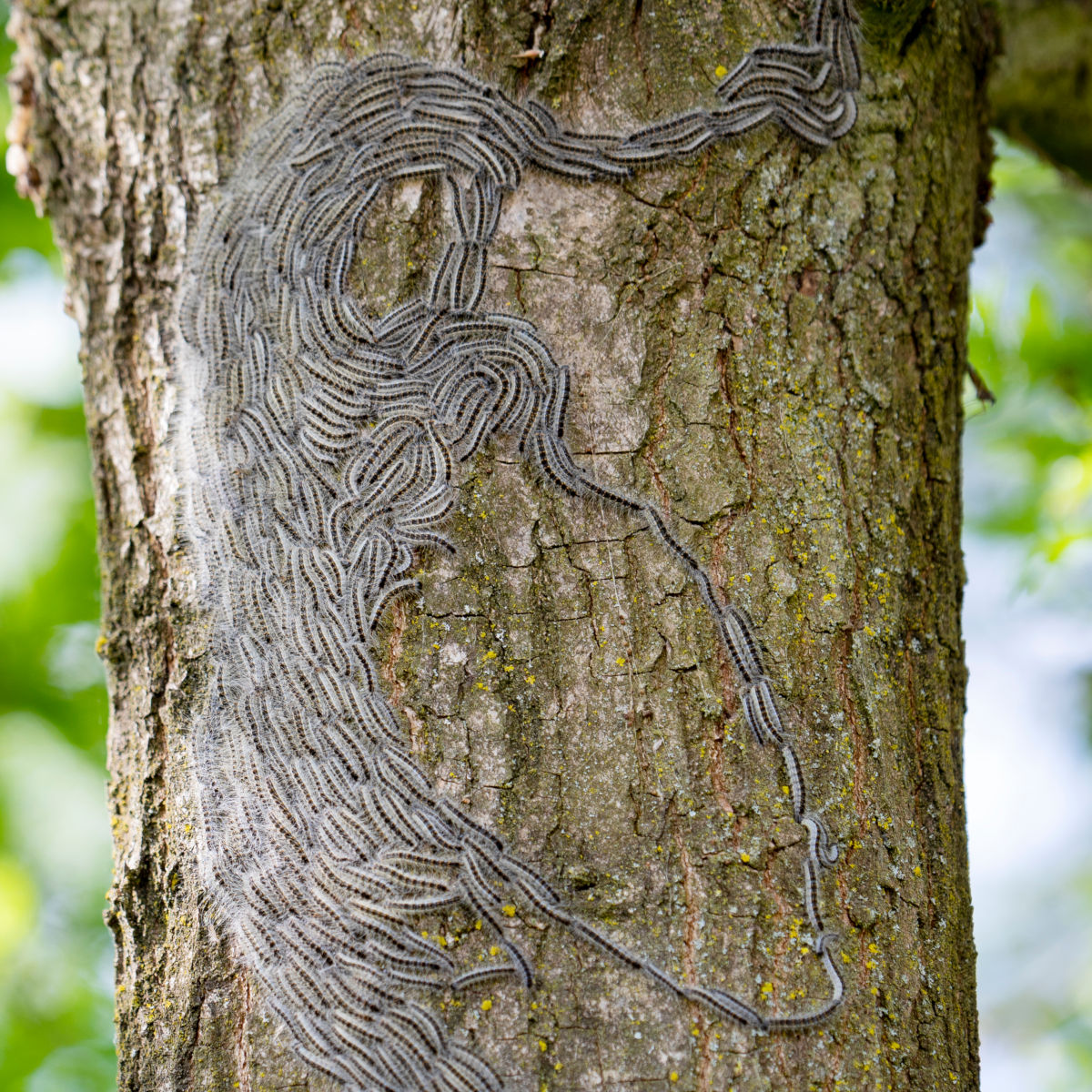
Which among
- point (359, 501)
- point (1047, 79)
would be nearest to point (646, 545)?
point (359, 501)

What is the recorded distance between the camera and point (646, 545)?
87.1 inches

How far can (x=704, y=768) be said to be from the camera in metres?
2.09

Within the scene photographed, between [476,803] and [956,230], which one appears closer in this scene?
[476,803]

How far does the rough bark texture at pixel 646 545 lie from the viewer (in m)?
2.02

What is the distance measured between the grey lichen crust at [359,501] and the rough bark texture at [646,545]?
0.17 ft

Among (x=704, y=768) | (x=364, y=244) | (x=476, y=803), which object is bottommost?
(x=476, y=803)

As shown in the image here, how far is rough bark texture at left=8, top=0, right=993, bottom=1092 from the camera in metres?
2.02

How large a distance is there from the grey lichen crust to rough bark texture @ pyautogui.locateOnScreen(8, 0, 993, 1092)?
0.17ft

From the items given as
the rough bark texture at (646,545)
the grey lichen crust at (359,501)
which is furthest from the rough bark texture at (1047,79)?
the grey lichen crust at (359,501)

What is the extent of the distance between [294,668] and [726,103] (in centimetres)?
173

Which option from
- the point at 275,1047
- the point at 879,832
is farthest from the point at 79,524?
the point at 879,832

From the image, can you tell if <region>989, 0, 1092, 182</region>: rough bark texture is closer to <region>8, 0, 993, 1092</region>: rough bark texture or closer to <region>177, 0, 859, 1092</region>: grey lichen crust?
<region>8, 0, 993, 1092</region>: rough bark texture

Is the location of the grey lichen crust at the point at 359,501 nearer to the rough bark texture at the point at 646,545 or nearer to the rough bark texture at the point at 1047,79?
the rough bark texture at the point at 646,545

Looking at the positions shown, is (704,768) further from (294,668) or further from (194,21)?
(194,21)
